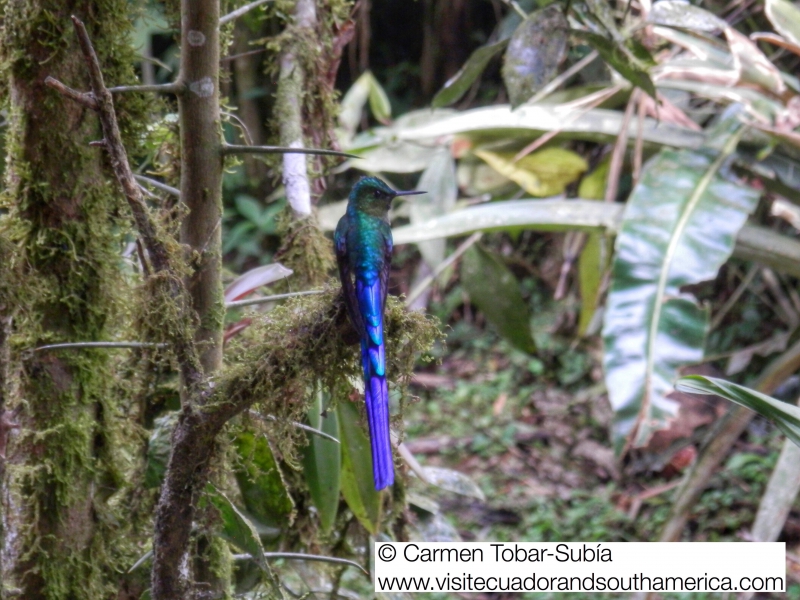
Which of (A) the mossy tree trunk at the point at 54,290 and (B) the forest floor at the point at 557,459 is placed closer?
(A) the mossy tree trunk at the point at 54,290

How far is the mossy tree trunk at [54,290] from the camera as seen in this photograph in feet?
4.56

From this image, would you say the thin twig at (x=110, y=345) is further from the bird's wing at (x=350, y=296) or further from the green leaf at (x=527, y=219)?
the green leaf at (x=527, y=219)

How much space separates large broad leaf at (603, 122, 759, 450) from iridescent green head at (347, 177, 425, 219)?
124 cm

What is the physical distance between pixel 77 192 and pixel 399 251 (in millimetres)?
5235

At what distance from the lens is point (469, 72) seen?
2039 millimetres

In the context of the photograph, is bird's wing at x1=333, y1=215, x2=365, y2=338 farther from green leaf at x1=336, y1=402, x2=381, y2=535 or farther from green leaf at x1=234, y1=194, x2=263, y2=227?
green leaf at x1=234, y1=194, x2=263, y2=227

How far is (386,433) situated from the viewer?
1.22 m

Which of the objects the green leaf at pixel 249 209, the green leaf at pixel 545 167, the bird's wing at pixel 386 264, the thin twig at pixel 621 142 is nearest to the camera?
the bird's wing at pixel 386 264

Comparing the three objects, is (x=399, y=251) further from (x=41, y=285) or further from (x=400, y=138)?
(x=41, y=285)

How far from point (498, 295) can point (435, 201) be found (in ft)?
1.76

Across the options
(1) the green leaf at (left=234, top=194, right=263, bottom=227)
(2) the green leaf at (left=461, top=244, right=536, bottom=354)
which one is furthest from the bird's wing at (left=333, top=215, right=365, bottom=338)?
(1) the green leaf at (left=234, top=194, right=263, bottom=227)

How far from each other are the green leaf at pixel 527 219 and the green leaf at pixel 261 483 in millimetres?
1737

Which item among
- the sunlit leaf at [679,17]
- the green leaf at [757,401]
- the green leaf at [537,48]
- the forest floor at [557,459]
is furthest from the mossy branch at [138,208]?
the forest floor at [557,459]

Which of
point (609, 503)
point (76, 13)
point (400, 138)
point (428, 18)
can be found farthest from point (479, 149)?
point (428, 18)
